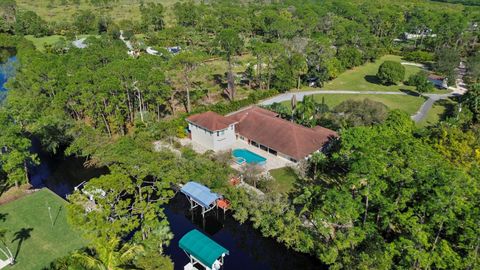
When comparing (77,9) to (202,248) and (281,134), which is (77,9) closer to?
(281,134)

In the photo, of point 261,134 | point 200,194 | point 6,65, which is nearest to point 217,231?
point 200,194

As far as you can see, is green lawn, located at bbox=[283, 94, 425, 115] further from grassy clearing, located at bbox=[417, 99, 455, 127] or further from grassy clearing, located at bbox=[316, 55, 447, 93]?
grassy clearing, located at bbox=[316, 55, 447, 93]

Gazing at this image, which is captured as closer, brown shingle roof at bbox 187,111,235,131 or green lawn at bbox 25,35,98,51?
brown shingle roof at bbox 187,111,235,131

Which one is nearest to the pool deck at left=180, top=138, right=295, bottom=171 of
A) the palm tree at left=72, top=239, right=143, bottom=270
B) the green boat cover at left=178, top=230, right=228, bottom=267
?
the green boat cover at left=178, top=230, right=228, bottom=267

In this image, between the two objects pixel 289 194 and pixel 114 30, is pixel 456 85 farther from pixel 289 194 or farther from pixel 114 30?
pixel 114 30

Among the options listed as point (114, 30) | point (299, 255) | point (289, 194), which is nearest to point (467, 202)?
point (299, 255)

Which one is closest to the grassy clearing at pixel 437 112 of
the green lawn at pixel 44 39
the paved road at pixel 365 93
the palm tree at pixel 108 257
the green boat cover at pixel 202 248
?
the paved road at pixel 365 93

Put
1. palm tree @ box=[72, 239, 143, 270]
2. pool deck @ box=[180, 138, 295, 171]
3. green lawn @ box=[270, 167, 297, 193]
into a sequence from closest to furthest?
palm tree @ box=[72, 239, 143, 270], green lawn @ box=[270, 167, 297, 193], pool deck @ box=[180, 138, 295, 171]
